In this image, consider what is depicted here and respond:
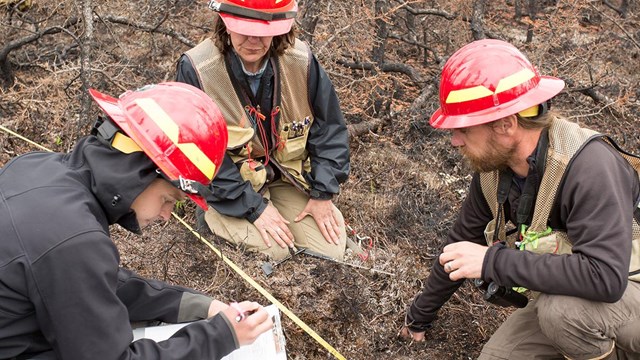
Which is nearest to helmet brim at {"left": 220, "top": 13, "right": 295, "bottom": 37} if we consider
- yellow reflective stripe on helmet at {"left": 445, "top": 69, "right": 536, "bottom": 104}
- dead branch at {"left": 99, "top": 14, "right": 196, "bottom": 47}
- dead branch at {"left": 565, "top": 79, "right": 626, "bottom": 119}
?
yellow reflective stripe on helmet at {"left": 445, "top": 69, "right": 536, "bottom": 104}

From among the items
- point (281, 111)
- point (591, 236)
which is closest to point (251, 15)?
point (281, 111)

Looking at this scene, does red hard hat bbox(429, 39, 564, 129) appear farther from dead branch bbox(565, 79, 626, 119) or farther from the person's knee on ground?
dead branch bbox(565, 79, 626, 119)

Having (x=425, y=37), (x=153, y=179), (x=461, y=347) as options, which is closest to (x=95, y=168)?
(x=153, y=179)

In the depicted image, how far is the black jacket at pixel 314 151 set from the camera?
354 centimetres

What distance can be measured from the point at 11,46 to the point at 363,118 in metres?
2.96

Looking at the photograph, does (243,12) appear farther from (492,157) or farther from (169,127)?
(492,157)

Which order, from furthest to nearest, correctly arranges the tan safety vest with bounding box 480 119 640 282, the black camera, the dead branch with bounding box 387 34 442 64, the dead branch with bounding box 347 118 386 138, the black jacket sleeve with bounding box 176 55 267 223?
1. the dead branch with bounding box 387 34 442 64
2. the dead branch with bounding box 347 118 386 138
3. the black jacket sleeve with bounding box 176 55 267 223
4. the black camera
5. the tan safety vest with bounding box 480 119 640 282

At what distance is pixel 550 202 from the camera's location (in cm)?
257

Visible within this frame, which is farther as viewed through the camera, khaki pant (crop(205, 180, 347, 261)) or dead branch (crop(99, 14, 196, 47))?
dead branch (crop(99, 14, 196, 47))

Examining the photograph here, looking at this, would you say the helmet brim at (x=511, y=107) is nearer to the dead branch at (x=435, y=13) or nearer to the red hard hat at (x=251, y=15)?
the red hard hat at (x=251, y=15)

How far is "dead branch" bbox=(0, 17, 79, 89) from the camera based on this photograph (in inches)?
197

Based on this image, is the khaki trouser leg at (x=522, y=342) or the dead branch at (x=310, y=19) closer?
the khaki trouser leg at (x=522, y=342)

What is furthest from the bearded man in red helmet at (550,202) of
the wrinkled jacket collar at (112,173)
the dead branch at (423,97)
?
the dead branch at (423,97)

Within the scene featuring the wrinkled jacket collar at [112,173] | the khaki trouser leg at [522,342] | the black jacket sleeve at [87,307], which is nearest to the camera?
the black jacket sleeve at [87,307]
